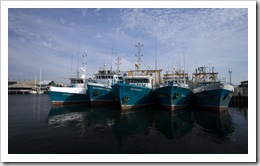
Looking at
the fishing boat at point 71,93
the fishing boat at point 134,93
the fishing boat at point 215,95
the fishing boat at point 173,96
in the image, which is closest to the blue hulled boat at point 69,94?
the fishing boat at point 71,93

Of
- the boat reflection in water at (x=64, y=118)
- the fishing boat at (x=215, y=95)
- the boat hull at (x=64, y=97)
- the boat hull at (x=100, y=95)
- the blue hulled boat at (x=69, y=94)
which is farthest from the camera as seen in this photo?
the boat hull at (x=64, y=97)

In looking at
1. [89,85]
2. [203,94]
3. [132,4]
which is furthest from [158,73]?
[132,4]

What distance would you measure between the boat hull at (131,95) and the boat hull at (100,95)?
5176 mm

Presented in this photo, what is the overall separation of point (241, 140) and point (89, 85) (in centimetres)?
2106

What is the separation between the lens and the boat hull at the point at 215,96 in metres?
18.5

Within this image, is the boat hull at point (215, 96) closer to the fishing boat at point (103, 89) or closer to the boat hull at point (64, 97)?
the fishing boat at point (103, 89)

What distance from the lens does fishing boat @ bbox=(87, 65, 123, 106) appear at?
24.2m

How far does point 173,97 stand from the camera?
757 inches

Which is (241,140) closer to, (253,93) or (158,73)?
(253,93)

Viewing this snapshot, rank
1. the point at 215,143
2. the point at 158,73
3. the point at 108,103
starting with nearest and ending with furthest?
the point at 215,143 < the point at 108,103 < the point at 158,73

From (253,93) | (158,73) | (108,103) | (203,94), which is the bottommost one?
(108,103)

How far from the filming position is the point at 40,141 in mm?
8742

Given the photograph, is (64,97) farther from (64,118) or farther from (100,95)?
(64,118)

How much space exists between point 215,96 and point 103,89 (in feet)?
60.0
